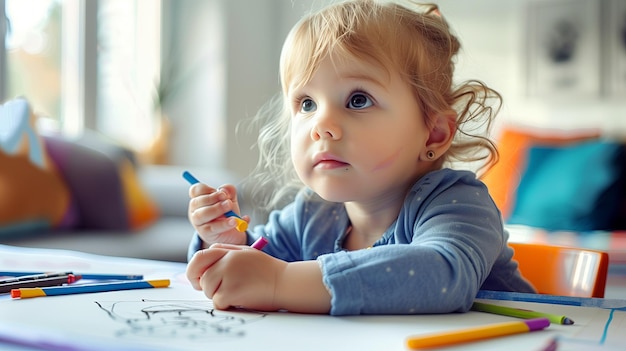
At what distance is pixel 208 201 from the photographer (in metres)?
0.76

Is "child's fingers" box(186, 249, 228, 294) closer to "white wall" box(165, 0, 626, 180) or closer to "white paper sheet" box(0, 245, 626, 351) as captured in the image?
"white paper sheet" box(0, 245, 626, 351)

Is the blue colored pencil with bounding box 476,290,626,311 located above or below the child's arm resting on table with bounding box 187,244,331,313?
below

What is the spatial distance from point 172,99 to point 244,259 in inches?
131

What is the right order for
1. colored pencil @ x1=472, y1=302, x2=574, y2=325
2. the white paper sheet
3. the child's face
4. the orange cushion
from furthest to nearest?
the orange cushion
the child's face
colored pencil @ x1=472, y1=302, x2=574, y2=325
the white paper sheet

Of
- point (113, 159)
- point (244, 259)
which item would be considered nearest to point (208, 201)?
point (244, 259)

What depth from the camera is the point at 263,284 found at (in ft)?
1.84

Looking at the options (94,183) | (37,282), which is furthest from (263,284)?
(94,183)

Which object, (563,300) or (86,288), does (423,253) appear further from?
(86,288)

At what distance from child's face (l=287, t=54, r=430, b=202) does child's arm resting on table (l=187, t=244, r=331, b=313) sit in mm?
165

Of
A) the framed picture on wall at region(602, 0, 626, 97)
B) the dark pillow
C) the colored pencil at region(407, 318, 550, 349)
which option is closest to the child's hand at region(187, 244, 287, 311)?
the colored pencil at region(407, 318, 550, 349)

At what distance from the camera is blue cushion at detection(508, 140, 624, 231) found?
8.23 feet

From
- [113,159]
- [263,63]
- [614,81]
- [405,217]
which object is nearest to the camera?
[405,217]

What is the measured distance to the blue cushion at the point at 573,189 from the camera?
2510 mm

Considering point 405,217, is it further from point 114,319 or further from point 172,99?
point 172,99
